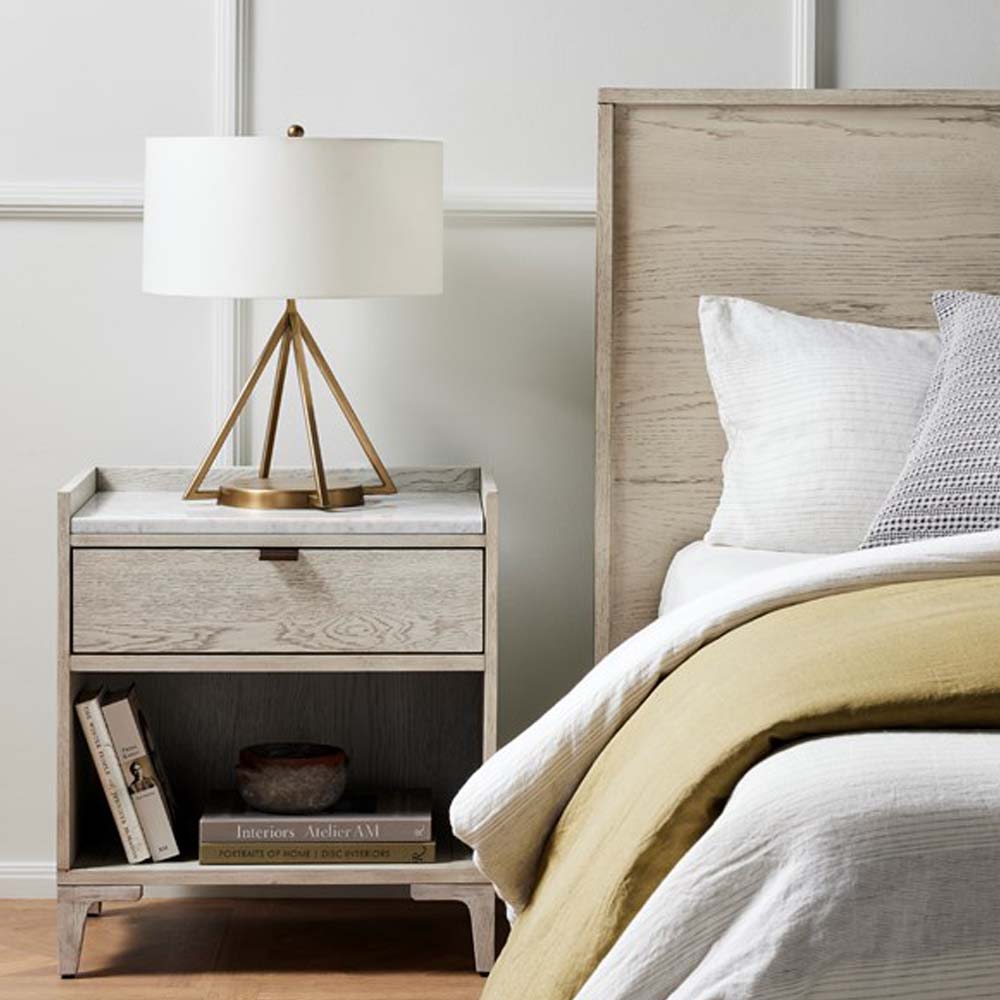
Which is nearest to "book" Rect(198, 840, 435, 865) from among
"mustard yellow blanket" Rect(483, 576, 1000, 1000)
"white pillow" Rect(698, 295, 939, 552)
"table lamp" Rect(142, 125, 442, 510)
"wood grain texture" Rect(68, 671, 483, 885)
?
"wood grain texture" Rect(68, 671, 483, 885)

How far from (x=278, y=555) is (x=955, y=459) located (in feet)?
3.07

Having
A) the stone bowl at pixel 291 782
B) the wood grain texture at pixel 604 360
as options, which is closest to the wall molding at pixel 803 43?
the wood grain texture at pixel 604 360

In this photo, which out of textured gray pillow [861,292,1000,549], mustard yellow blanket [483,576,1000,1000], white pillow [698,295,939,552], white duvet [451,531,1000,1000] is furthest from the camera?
white pillow [698,295,939,552]

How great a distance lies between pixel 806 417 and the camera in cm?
249

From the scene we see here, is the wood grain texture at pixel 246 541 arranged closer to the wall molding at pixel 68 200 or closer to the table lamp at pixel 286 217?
the table lamp at pixel 286 217

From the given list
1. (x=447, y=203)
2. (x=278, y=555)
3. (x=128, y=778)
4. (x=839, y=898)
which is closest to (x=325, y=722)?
(x=128, y=778)

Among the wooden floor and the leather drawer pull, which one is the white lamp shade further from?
the wooden floor

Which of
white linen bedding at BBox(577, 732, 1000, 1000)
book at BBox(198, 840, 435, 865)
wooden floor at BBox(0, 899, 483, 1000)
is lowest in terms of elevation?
wooden floor at BBox(0, 899, 483, 1000)

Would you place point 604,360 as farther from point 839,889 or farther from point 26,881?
point 839,889

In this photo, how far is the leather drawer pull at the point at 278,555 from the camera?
245 centimetres

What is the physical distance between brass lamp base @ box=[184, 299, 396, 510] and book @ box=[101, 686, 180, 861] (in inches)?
13.3

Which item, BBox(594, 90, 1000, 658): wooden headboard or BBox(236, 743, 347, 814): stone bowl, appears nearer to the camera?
BBox(236, 743, 347, 814): stone bowl

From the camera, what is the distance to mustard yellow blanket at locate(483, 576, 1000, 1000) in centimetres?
134

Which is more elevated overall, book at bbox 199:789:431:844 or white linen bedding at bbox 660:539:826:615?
white linen bedding at bbox 660:539:826:615
